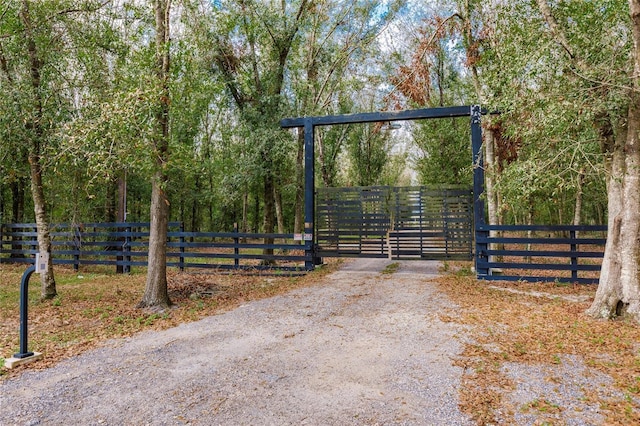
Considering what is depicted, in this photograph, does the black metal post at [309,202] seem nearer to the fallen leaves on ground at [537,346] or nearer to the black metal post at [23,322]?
the fallen leaves on ground at [537,346]

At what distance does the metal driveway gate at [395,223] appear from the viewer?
9.84 meters

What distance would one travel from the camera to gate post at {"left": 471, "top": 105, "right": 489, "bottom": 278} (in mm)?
8881

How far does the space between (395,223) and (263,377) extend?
7.33 m

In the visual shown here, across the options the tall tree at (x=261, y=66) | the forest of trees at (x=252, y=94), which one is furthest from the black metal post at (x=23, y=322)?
the tall tree at (x=261, y=66)

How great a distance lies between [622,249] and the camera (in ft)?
17.8

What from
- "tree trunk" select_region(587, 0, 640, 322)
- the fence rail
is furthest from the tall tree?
"tree trunk" select_region(587, 0, 640, 322)

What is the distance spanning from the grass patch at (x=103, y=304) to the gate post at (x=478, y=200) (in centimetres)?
392

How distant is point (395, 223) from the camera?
10328 mm

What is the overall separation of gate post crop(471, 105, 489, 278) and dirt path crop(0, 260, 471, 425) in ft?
11.7

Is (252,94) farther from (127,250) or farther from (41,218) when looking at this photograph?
(41,218)

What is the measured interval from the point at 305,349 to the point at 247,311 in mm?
2177

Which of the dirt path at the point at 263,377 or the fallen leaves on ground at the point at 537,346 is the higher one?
the fallen leaves on ground at the point at 537,346

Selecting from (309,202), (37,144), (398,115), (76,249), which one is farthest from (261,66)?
(76,249)

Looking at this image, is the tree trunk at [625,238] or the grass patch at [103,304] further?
the tree trunk at [625,238]
